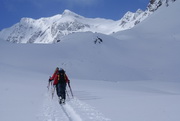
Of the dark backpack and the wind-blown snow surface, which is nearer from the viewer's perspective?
the dark backpack

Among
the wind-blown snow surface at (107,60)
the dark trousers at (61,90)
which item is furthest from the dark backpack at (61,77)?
the wind-blown snow surface at (107,60)

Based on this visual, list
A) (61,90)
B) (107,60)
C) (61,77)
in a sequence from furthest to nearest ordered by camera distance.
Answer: (107,60), (61,77), (61,90)

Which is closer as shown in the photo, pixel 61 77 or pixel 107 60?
pixel 61 77

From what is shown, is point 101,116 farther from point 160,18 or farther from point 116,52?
point 160,18

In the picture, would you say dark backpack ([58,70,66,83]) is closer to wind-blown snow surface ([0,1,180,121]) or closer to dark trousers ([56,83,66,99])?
dark trousers ([56,83,66,99])

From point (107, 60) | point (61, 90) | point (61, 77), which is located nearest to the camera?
point (61, 90)

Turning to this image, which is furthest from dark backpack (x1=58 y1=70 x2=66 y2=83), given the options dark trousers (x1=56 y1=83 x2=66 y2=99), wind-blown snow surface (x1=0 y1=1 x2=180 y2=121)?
wind-blown snow surface (x1=0 y1=1 x2=180 y2=121)

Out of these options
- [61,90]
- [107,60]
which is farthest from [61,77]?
[107,60]

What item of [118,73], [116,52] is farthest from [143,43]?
[118,73]

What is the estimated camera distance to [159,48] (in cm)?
3884

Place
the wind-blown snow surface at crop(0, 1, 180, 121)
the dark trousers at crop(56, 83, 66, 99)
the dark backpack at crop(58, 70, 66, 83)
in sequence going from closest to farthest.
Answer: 1. the dark trousers at crop(56, 83, 66, 99)
2. the dark backpack at crop(58, 70, 66, 83)
3. the wind-blown snow surface at crop(0, 1, 180, 121)

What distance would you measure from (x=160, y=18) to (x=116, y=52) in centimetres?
2736

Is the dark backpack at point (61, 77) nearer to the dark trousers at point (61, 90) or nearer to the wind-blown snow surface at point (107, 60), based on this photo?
the dark trousers at point (61, 90)

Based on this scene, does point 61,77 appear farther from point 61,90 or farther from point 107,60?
point 107,60
